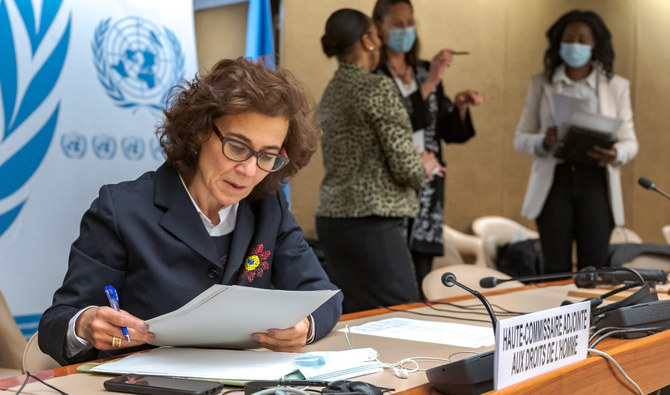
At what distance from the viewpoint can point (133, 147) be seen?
2.49 metres

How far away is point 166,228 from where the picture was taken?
1549mm

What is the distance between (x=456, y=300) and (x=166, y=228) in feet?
3.30

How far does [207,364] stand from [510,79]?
15.5 ft

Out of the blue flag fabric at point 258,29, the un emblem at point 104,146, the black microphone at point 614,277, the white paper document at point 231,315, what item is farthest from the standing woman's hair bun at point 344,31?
the white paper document at point 231,315

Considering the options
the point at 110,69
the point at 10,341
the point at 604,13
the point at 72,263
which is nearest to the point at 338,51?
the point at 110,69

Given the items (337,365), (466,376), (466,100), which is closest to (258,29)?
(466,100)

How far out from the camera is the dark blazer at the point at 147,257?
144 cm

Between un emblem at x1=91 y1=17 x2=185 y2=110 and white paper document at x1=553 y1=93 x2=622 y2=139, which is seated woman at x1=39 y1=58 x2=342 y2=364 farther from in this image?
white paper document at x1=553 y1=93 x2=622 y2=139

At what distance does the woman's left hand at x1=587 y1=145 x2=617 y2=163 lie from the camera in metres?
4.11

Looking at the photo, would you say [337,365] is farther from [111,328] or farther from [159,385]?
[111,328]

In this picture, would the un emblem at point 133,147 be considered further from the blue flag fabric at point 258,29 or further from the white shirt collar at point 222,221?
the white shirt collar at point 222,221

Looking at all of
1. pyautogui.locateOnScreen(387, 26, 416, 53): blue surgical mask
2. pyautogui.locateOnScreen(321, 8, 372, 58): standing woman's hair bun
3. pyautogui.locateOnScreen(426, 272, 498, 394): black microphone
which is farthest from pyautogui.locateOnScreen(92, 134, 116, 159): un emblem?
pyautogui.locateOnScreen(387, 26, 416, 53): blue surgical mask

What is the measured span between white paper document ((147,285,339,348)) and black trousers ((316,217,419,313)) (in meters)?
1.67

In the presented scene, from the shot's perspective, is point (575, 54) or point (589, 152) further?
point (575, 54)
